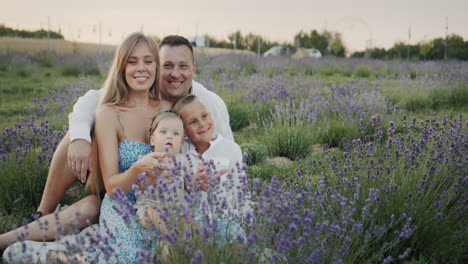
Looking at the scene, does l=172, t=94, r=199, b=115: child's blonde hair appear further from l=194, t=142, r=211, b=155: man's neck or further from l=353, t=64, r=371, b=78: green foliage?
l=353, t=64, r=371, b=78: green foliage

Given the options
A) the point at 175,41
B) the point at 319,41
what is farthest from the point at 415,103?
the point at 319,41

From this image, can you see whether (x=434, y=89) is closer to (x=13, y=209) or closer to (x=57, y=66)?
(x=13, y=209)

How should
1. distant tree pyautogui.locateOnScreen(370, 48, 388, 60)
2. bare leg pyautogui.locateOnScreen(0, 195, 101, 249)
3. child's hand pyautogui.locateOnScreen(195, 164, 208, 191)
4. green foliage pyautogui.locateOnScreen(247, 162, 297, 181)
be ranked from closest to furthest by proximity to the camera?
child's hand pyautogui.locateOnScreen(195, 164, 208, 191), bare leg pyautogui.locateOnScreen(0, 195, 101, 249), green foliage pyautogui.locateOnScreen(247, 162, 297, 181), distant tree pyautogui.locateOnScreen(370, 48, 388, 60)

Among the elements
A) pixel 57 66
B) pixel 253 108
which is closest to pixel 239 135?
pixel 253 108

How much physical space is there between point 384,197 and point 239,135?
10.8 ft

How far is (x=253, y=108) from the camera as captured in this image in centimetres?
628

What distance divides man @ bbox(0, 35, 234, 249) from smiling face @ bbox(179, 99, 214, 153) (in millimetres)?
343

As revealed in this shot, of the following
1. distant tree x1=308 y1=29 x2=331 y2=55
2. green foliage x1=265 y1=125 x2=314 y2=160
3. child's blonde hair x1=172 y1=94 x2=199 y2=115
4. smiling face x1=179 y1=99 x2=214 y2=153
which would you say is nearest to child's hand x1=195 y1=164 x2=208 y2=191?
smiling face x1=179 y1=99 x2=214 y2=153

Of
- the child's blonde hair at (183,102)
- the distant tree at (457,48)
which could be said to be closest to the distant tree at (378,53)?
the distant tree at (457,48)

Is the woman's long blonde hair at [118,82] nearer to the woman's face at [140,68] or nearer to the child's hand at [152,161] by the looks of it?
the woman's face at [140,68]

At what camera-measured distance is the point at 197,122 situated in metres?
2.96

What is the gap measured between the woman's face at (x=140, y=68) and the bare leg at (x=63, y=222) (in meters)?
0.92

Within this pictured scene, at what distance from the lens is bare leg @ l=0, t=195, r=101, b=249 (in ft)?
8.38

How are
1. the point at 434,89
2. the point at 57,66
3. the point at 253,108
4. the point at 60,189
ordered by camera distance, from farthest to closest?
1. the point at 57,66
2. the point at 434,89
3. the point at 253,108
4. the point at 60,189
